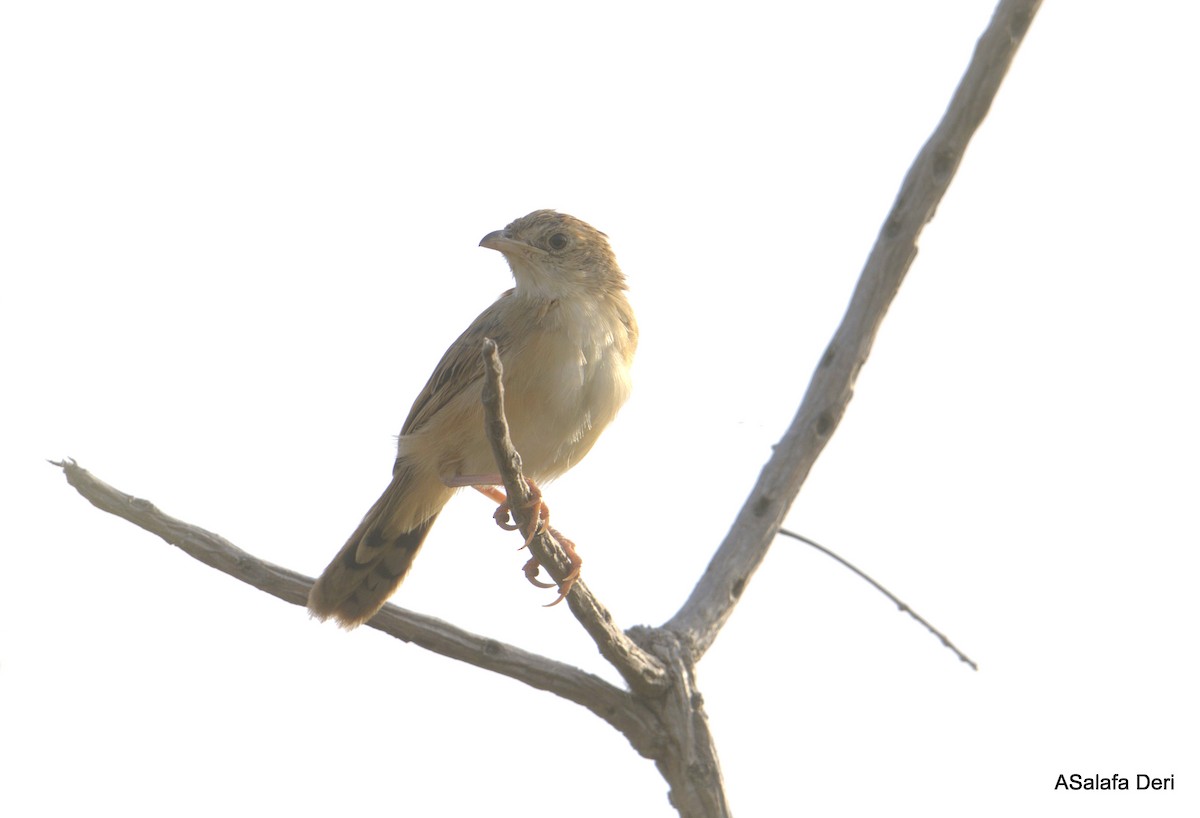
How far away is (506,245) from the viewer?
20.3ft

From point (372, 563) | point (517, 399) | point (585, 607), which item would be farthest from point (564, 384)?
point (372, 563)

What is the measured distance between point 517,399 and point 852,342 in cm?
141

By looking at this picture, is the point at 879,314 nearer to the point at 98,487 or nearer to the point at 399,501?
the point at 399,501

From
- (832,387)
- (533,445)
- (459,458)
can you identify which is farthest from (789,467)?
(459,458)

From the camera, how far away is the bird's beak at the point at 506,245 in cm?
614

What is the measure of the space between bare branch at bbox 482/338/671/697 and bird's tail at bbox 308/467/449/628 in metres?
1.08

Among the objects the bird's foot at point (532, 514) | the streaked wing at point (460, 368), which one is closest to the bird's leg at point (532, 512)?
the bird's foot at point (532, 514)

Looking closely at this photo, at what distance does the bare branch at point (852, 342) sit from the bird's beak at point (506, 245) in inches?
61.9

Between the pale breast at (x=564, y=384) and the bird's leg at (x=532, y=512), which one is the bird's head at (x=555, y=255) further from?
the bird's leg at (x=532, y=512)

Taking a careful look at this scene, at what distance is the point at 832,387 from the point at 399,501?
207 cm

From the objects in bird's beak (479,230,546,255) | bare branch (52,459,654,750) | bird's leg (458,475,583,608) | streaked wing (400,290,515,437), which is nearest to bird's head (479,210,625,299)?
bird's beak (479,230,546,255)

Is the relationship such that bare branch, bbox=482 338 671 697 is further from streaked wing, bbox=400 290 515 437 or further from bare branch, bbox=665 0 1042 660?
streaked wing, bbox=400 290 515 437

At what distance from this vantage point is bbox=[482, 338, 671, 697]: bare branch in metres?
4.30

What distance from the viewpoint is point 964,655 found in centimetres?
514
